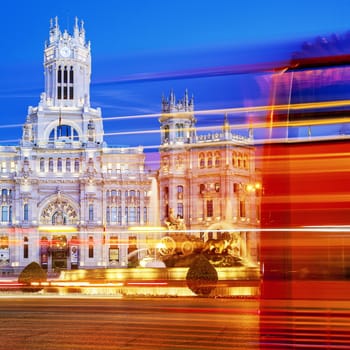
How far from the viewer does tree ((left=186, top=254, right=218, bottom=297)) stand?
2091cm

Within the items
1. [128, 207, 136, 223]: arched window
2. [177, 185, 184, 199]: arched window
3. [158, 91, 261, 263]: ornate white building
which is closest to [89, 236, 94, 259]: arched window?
[128, 207, 136, 223]: arched window

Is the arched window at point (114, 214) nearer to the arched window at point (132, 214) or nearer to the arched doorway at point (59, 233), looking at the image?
the arched window at point (132, 214)

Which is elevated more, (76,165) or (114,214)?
(76,165)

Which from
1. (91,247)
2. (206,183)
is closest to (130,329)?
(206,183)

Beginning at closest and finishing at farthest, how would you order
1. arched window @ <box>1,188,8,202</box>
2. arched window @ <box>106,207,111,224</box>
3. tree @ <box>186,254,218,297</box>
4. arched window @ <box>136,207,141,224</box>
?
1. tree @ <box>186,254,218,297</box>
2. arched window @ <box>136,207,141,224</box>
3. arched window @ <box>106,207,111,224</box>
4. arched window @ <box>1,188,8,202</box>

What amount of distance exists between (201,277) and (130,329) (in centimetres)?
1010

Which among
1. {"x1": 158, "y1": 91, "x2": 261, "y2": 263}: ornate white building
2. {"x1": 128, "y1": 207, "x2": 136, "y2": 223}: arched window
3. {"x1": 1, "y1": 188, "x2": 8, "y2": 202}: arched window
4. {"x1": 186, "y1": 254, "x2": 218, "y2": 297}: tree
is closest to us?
{"x1": 186, "y1": 254, "x2": 218, "y2": 297}: tree

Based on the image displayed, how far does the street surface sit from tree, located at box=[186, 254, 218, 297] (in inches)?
208

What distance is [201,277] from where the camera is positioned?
838 inches

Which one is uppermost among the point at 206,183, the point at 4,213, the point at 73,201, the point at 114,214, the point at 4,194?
the point at 4,194

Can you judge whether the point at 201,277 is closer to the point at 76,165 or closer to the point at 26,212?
the point at 26,212

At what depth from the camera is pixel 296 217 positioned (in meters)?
6.05

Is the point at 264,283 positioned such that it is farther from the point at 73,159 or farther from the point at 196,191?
the point at 73,159

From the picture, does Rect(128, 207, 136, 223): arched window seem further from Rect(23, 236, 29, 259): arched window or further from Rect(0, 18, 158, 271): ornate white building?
Rect(23, 236, 29, 259): arched window
